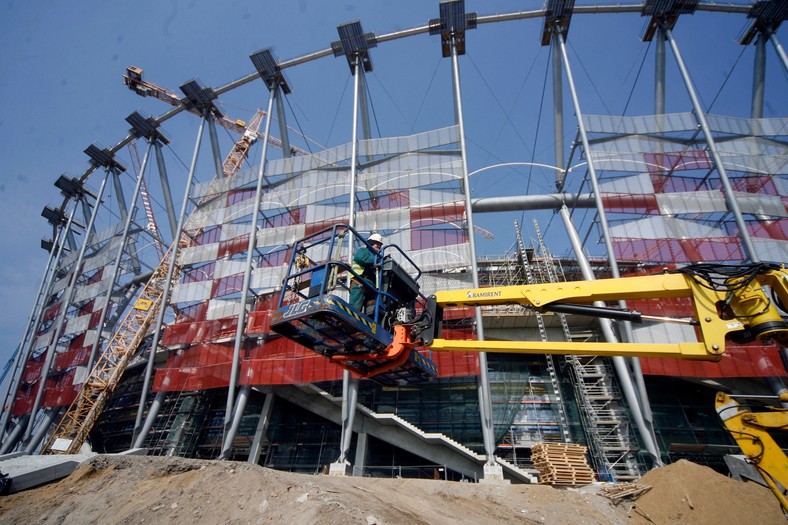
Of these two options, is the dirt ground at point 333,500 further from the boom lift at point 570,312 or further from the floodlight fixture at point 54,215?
the floodlight fixture at point 54,215

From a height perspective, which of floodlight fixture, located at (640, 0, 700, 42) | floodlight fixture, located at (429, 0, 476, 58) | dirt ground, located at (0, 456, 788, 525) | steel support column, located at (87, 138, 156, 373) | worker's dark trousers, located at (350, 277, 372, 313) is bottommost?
dirt ground, located at (0, 456, 788, 525)

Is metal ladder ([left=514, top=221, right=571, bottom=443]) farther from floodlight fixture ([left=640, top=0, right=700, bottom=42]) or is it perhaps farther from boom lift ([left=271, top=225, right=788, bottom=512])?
floodlight fixture ([left=640, top=0, right=700, bottom=42])

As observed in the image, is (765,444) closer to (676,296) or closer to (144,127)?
(676,296)

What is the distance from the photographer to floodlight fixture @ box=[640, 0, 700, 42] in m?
22.9

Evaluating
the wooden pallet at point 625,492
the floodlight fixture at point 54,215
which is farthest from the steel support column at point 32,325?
the wooden pallet at point 625,492

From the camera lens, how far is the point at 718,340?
4949 mm

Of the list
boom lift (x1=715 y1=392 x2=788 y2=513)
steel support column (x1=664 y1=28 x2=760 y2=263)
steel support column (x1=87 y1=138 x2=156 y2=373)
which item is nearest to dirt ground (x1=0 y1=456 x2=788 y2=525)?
boom lift (x1=715 y1=392 x2=788 y2=513)

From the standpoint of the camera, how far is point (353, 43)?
2636 centimetres

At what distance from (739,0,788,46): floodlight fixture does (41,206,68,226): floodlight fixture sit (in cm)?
6010

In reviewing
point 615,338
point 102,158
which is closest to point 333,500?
point 615,338

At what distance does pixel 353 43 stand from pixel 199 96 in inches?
521

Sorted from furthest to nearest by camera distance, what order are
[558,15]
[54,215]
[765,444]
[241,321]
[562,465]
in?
[54,215] < [558,15] < [241,321] < [562,465] < [765,444]

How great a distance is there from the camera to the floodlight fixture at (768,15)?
22109 millimetres

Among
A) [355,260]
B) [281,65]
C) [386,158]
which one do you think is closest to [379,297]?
[355,260]
